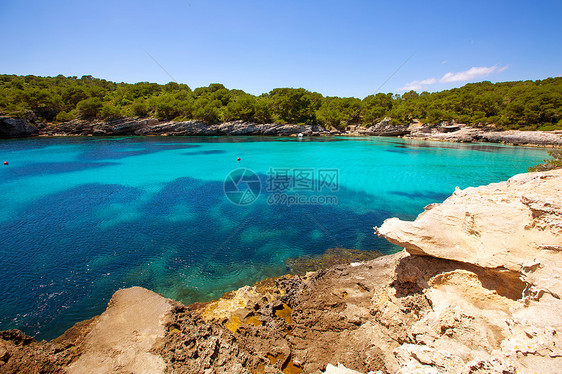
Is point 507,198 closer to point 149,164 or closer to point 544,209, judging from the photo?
point 544,209

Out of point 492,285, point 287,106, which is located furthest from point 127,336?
point 287,106

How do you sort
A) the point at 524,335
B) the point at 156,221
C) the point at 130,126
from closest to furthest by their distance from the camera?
the point at 524,335
the point at 156,221
the point at 130,126

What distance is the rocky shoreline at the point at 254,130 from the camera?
47688 mm

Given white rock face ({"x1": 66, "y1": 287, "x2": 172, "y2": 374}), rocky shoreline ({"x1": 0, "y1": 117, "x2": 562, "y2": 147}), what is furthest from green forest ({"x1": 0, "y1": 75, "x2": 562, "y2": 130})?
white rock face ({"x1": 66, "y1": 287, "x2": 172, "y2": 374})

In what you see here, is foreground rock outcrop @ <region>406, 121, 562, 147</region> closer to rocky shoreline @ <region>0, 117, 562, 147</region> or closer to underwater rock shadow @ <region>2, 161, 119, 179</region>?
rocky shoreline @ <region>0, 117, 562, 147</region>

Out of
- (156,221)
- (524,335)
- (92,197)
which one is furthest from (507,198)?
(92,197)

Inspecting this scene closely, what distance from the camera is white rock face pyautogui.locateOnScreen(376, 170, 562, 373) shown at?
314 cm

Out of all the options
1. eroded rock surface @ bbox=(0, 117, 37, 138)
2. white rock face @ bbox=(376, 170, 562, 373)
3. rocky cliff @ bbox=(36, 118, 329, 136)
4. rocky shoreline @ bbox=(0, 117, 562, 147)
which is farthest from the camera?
rocky cliff @ bbox=(36, 118, 329, 136)

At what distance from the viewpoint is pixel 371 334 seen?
19.0 feet

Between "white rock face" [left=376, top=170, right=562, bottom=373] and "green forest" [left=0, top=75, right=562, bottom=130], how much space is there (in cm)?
6257

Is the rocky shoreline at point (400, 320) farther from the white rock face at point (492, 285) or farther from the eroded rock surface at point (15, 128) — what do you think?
the eroded rock surface at point (15, 128)

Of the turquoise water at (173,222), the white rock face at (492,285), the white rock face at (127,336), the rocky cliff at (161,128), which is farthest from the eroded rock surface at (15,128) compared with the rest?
the white rock face at (492,285)

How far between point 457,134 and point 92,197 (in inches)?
2670

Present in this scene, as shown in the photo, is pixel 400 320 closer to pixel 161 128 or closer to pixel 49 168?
pixel 49 168
